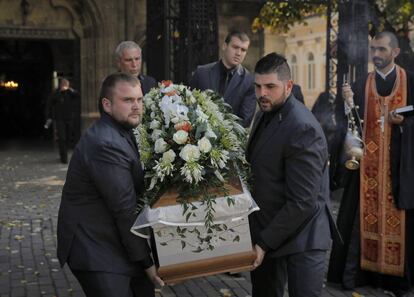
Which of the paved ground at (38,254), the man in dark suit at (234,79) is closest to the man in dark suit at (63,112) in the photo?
the paved ground at (38,254)

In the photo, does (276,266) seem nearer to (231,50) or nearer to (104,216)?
(104,216)

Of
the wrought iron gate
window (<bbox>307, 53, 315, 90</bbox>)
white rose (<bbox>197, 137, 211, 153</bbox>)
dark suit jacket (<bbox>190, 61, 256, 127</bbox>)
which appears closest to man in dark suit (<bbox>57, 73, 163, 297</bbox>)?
white rose (<bbox>197, 137, 211, 153</bbox>)

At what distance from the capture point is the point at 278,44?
115 ft

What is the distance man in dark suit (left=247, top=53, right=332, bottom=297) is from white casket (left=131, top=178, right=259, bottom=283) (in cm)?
16

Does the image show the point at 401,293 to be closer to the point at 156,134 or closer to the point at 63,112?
the point at 156,134

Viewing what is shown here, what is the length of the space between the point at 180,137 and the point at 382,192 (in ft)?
9.47

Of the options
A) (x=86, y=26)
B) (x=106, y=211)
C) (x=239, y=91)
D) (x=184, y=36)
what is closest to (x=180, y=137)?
(x=106, y=211)

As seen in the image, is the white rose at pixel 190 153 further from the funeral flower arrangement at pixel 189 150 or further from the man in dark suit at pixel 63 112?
the man in dark suit at pixel 63 112

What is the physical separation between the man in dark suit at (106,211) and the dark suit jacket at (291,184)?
26.1 inches

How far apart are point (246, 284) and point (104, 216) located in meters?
2.69

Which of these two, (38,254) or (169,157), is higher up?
(169,157)

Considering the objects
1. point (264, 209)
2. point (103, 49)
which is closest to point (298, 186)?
point (264, 209)

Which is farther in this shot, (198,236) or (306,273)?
(306,273)

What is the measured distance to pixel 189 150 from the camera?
329 cm
